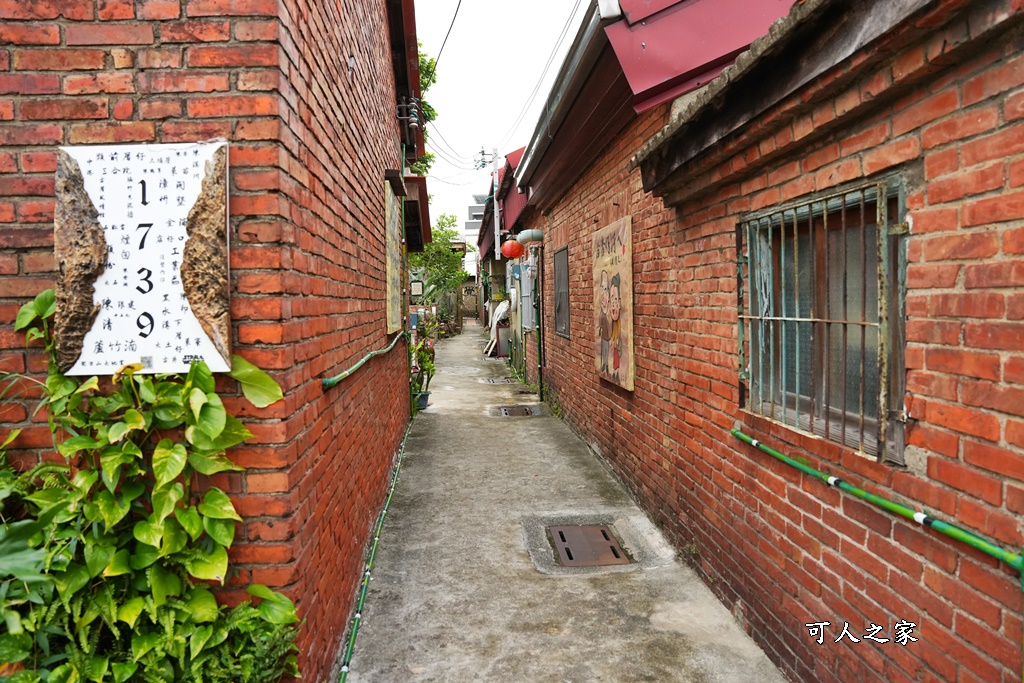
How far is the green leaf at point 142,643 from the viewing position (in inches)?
70.1

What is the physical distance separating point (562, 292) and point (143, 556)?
6.52 metres

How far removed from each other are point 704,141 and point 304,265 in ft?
6.79

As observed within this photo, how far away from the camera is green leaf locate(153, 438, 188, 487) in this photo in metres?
1.75

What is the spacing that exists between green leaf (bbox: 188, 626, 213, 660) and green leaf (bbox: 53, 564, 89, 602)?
1.14 ft

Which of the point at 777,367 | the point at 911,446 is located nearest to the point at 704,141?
Result: the point at 777,367

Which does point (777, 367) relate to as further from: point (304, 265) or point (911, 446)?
point (304, 265)

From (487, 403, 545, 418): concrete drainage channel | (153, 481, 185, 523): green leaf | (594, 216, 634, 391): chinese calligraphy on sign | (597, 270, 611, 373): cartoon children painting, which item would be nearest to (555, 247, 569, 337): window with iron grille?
(487, 403, 545, 418): concrete drainage channel

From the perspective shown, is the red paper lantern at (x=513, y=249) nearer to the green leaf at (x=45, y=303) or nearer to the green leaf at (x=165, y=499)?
the green leaf at (x=45, y=303)

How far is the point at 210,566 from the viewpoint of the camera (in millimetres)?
1855

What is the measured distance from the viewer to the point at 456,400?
9.80 m

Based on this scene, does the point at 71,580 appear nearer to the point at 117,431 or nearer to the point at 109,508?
the point at 109,508

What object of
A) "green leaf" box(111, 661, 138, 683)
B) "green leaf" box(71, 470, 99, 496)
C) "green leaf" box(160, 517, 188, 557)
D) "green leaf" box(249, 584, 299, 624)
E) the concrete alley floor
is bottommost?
the concrete alley floor

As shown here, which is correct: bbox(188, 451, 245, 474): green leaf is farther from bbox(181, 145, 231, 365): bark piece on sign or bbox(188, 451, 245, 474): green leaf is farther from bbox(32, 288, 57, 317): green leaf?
bbox(32, 288, 57, 317): green leaf

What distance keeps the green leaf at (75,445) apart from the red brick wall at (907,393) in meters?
2.53
